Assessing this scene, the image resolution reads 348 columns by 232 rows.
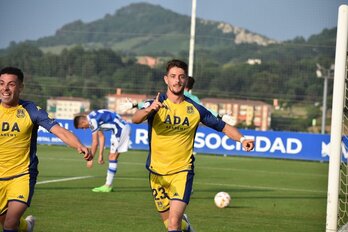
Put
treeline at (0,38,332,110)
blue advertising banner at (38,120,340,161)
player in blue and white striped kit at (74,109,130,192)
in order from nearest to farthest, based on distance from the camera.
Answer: player in blue and white striped kit at (74,109,130,192) < blue advertising banner at (38,120,340,161) < treeline at (0,38,332,110)

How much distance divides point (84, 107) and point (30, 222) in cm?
3480

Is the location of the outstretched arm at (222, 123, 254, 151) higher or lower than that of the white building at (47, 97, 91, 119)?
higher

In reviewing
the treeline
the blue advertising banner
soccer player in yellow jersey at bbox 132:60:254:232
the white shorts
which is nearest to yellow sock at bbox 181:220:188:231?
soccer player in yellow jersey at bbox 132:60:254:232

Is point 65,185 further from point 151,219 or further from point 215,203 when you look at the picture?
point 151,219

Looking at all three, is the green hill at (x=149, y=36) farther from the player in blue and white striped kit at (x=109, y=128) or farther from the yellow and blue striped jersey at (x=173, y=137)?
the yellow and blue striped jersey at (x=173, y=137)

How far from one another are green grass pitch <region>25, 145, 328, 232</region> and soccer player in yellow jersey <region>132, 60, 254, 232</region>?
8.41 ft

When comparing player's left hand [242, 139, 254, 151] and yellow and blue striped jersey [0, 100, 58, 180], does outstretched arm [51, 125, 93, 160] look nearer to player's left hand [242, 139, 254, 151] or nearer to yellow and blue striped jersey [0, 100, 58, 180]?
yellow and blue striped jersey [0, 100, 58, 180]

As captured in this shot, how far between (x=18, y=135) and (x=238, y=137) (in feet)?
8.36

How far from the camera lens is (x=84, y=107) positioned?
44.6 metres

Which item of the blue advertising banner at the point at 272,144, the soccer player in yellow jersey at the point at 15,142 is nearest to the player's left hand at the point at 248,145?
the soccer player in yellow jersey at the point at 15,142

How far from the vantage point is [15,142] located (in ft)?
29.4

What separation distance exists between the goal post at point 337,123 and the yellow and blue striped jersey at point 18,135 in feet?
13.6

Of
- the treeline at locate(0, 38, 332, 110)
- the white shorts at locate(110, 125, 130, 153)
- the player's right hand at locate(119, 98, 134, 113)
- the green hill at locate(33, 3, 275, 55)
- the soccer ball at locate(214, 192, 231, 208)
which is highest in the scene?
the green hill at locate(33, 3, 275, 55)

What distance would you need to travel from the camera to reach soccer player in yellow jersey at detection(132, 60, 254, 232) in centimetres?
945
